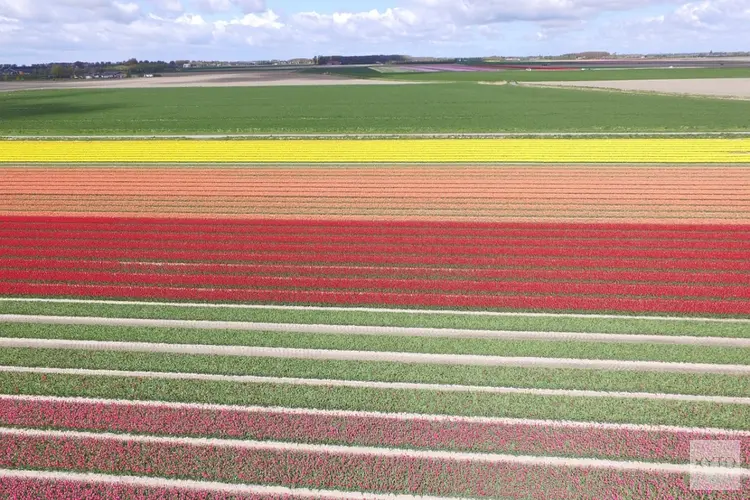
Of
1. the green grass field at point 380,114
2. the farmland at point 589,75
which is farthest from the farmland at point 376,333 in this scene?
the farmland at point 589,75

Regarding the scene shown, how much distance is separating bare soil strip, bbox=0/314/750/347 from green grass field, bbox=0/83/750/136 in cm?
2800

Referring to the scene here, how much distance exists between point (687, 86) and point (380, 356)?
3253 inches

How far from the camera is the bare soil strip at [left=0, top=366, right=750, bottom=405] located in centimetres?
891

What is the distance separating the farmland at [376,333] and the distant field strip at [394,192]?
158 mm

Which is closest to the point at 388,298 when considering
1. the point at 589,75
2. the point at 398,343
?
the point at 398,343

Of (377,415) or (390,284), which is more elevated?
(390,284)

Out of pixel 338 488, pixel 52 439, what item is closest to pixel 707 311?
pixel 338 488

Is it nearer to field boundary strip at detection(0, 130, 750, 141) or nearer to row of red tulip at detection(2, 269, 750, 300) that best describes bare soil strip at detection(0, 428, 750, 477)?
row of red tulip at detection(2, 269, 750, 300)

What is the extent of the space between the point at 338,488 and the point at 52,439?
14.6ft

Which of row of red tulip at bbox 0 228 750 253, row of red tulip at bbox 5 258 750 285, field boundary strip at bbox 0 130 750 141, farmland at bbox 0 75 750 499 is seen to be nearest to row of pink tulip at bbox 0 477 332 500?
farmland at bbox 0 75 750 499

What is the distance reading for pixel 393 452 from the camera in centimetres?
785

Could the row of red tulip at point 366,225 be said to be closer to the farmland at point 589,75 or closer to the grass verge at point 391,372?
the grass verge at point 391,372

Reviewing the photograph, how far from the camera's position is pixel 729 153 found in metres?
27.3

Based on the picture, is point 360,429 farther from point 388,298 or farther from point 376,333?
point 388,298
